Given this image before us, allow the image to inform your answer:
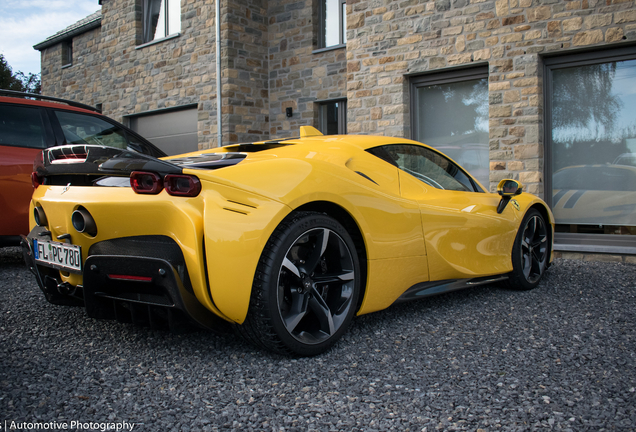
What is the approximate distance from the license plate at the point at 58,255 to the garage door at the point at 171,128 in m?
9.16

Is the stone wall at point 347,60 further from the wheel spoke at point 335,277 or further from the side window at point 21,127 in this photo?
the wheel spoke at point 335,277

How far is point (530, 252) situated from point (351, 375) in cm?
268

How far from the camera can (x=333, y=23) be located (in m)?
10.7

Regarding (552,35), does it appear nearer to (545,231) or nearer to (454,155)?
(454,155)

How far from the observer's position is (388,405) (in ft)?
6.74

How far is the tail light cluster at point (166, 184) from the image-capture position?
224cm

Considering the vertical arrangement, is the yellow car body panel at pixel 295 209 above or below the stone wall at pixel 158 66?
below

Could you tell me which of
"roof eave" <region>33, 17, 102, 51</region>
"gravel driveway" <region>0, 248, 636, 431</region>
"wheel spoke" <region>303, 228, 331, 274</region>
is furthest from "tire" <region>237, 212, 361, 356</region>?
"roof eave" <region>33, 17, 102, 51</region>

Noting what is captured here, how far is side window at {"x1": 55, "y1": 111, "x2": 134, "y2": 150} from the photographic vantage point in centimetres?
526

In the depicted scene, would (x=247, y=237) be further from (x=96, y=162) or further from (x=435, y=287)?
(x=435, y=287)

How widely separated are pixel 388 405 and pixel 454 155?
6.65 m

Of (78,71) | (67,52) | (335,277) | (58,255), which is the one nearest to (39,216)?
(58,255)

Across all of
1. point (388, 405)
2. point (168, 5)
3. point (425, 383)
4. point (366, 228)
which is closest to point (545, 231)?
point (366, 228)

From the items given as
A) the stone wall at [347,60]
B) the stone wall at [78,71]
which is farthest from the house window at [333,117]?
the stone wall at [78,71]
